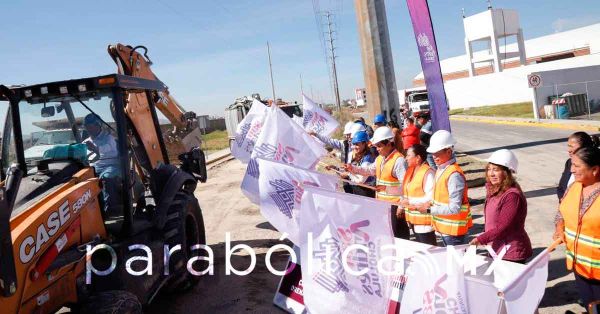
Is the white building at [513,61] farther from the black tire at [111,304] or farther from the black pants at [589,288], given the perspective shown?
the black tire at [111,304]

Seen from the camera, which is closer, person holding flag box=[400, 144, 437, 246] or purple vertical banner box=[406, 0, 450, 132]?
person holding flag box=[400, 144, 437, 246]

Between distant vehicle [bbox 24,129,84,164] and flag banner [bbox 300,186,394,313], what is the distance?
7.95ft

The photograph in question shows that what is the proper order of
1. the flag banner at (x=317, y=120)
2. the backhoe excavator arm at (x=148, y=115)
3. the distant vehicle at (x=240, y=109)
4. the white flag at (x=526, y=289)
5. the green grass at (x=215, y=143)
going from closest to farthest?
the white flag at (x=526, y=289), the backhoe excavator arm at (x=148, y=115), the flag banner at (x=317, y=120), the distant vehicle at (x=240, y=109), the green grass at (x=215, y=143)

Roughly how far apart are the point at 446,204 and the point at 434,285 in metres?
1.06

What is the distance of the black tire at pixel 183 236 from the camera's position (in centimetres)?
538

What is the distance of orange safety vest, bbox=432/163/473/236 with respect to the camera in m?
4.41

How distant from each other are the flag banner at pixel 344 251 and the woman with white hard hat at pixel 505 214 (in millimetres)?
802

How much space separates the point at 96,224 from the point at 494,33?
48.1 meters

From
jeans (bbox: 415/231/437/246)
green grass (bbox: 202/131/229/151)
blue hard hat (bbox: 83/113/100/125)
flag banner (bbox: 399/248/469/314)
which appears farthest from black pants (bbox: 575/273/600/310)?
green grass (bbox: 202/131/229/151)

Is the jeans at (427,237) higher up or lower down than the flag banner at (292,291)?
higher up

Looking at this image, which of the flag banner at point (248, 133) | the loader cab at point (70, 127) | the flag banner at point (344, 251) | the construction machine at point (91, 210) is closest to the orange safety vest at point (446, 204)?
the flag banner at point (344, 251)

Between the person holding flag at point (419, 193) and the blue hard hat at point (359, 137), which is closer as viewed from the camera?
the person holding flag at point (419, 193)

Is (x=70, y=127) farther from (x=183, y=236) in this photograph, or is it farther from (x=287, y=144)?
(x=287, y=144)

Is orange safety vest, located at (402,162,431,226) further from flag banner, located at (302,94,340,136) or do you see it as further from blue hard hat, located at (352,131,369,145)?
flag banner, located at (302,94,340,136)
